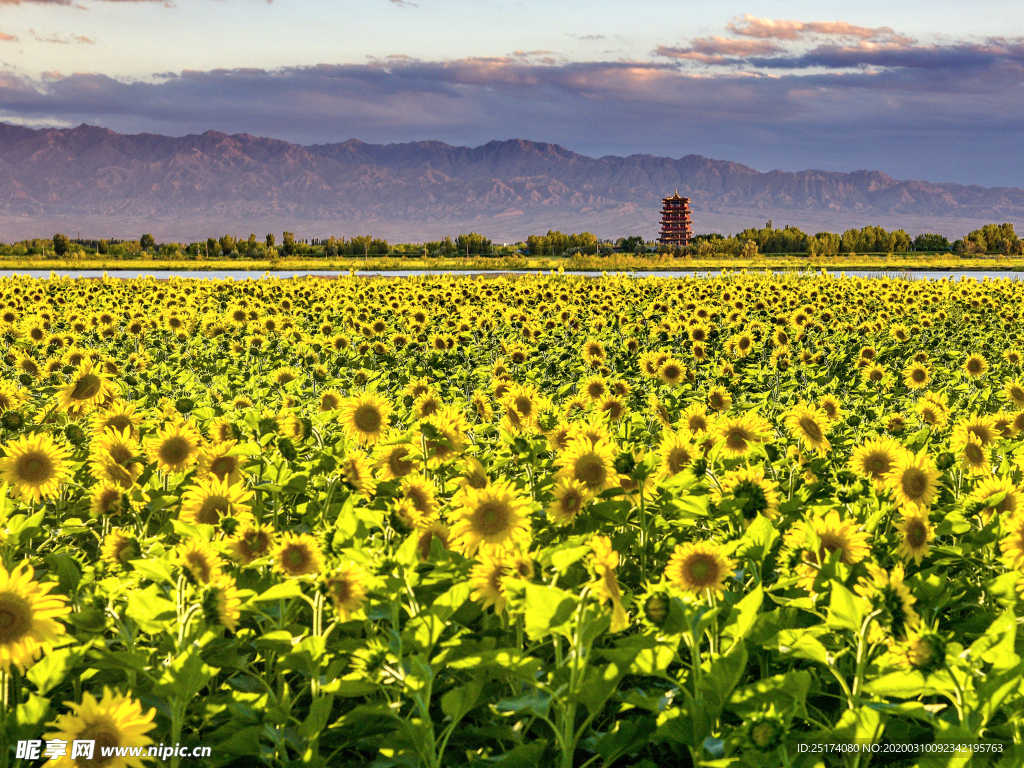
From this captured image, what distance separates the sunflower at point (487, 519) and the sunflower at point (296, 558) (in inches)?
21.4

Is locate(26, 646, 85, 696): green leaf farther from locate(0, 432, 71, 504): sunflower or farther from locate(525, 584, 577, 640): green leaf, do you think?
locate(0, 432, 71, 504): sunflower

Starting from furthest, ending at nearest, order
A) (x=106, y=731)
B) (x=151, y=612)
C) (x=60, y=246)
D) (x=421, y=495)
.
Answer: (x=60, y=246)
(x=421, y=495)
(x=151, y=612)
(x=106, y=731)

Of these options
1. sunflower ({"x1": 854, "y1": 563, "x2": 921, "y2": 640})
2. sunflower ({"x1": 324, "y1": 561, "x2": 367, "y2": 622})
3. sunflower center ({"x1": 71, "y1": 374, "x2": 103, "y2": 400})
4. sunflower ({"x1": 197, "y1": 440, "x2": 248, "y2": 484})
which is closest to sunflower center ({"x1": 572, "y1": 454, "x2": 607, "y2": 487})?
sunflower ({"x1": 324, "y1": 561, "x2": 367, "y2": 622})

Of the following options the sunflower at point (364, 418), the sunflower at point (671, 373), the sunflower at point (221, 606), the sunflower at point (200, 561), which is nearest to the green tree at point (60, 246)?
the sunflower at point (671, 373)

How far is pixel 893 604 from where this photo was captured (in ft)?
8.04

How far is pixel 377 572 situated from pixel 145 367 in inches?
310

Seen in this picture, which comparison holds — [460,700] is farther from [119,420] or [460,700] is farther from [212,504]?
[119,420]

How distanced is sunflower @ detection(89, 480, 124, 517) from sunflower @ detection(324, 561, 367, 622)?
1.55 metres

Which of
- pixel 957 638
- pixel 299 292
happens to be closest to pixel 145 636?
pixel 957 638

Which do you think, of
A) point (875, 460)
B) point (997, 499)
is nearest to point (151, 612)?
point (997, 499)

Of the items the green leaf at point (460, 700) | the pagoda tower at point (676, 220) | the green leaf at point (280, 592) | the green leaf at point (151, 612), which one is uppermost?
the pagoda tower at point (676, 220)

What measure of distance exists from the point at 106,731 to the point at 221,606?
2.01ft

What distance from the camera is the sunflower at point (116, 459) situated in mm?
3980

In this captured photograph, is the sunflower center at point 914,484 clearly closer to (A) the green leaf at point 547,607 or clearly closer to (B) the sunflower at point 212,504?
(A) the green leaf at point 547,607
